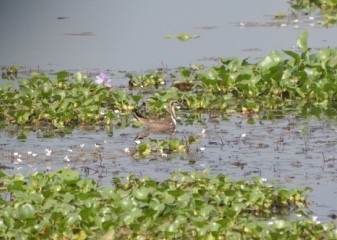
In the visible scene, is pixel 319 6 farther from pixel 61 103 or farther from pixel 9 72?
pixel 61 103

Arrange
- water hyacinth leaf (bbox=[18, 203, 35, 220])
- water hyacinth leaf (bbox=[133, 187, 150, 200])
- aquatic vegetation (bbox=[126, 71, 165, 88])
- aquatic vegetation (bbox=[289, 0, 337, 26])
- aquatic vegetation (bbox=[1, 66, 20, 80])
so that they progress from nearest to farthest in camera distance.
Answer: water hyacinth leaf (bbox=[18, 203, 35, 220]) → water hyacinth leaf (bbox=[133, 187, 150, 200]) → aquatic vegetation (bbox=[126, 71, 165, 88]) → aquatic vegetation (bbox=[1, 66, 20, 80]) → aquatic vegetation (bbox=[289, 0, 337, 26])

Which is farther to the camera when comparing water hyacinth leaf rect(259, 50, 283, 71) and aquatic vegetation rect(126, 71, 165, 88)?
aquatic vegetation rect(126, 71, 165, 88)

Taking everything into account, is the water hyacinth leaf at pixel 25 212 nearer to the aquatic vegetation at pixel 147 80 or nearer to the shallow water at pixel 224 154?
the shallow water at pixel 224 154

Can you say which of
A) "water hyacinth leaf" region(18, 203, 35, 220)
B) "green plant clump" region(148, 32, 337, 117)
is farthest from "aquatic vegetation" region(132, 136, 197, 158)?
"water hyacinth leaf" region(18, 203, 35, 220)

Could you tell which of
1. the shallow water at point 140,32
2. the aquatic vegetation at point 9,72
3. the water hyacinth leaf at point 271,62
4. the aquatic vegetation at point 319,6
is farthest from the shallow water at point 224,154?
the aquatic vegetation at point 319,6

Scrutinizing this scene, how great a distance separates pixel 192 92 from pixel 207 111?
2.57 feet

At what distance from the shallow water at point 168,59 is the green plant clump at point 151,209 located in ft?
1.37

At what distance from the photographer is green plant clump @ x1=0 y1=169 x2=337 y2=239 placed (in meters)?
7.71

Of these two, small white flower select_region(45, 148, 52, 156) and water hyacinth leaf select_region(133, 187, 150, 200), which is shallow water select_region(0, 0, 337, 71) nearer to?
small white flower select_region(45, 148, 52, 156)

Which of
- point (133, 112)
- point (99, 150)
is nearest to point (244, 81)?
point (133, 112)

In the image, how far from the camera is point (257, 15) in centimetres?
1856

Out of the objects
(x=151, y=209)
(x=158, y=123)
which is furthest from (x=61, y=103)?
(x=151, y=209)

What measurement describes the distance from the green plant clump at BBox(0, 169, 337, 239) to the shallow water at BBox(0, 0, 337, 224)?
419 mm

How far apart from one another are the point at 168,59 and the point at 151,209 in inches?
285
